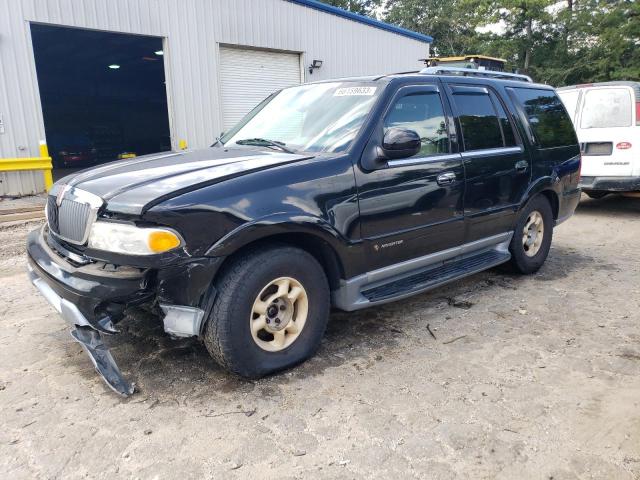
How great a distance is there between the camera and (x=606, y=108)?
802cm

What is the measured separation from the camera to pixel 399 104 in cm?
355

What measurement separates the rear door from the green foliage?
21.6 m

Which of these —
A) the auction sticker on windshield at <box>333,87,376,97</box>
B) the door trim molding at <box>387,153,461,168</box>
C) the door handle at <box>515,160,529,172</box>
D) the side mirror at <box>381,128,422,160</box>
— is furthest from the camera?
the door handle at <box>515,160,529,172</box>


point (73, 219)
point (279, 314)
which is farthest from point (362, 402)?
point (73, 219)

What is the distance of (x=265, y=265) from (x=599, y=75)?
1202 inches

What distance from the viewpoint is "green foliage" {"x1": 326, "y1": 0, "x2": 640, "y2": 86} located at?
84.8 feet

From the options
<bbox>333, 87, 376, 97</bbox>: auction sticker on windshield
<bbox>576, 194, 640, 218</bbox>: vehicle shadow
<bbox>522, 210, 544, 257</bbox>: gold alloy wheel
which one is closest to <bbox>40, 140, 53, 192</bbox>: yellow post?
<bbox>333, 87, 376, 97</bbox>: auction sticker on windshield

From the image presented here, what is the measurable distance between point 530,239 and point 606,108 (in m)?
4.51

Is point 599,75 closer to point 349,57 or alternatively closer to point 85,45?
point 349,57

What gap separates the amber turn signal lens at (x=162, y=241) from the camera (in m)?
2.47

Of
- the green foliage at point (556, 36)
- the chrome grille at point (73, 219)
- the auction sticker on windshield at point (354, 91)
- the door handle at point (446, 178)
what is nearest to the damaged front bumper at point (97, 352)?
the chrome grille at point (73, 219)

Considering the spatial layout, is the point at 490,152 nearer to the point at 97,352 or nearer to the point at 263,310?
the point at 263,310

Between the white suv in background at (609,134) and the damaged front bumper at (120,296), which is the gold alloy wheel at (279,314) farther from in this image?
the white suv in background at (609,134)

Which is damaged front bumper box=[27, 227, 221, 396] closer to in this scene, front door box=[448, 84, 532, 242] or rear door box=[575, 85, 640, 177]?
front door box=[448, 84, 532, 242]
